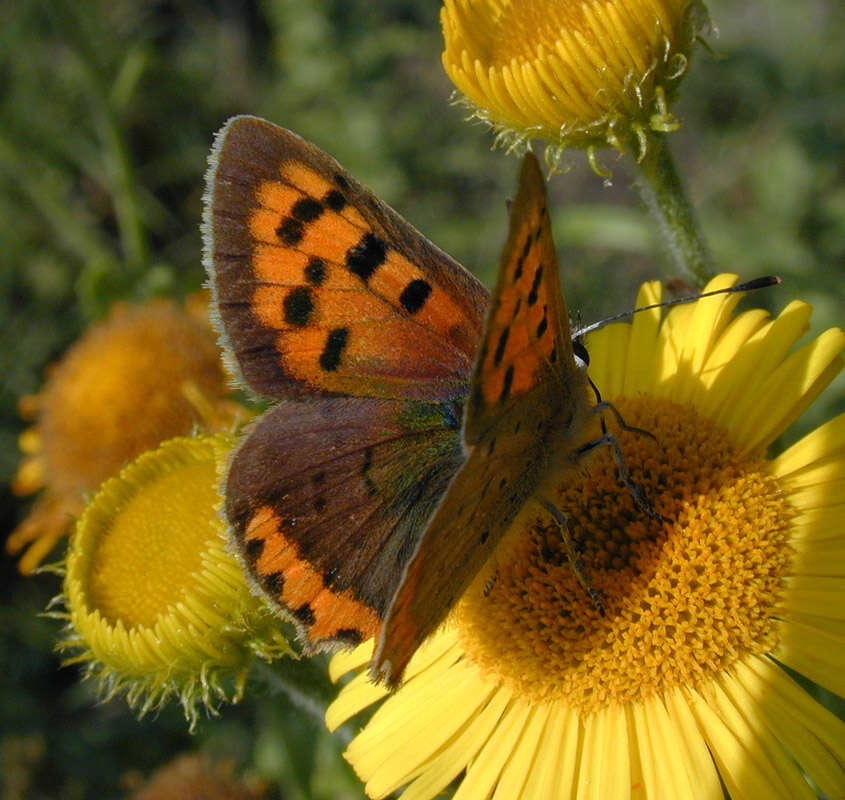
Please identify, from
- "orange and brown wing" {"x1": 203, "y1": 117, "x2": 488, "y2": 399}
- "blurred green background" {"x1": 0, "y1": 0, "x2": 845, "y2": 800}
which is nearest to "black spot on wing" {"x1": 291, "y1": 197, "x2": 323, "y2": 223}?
"orange and brown wing" {"x1": 203, "y1": 117, "x2": 488, "y2": 399}

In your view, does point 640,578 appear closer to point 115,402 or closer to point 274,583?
point 274,583

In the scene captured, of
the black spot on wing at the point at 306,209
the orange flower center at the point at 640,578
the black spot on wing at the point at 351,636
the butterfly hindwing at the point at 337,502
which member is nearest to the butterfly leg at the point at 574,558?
the orange flower center at the point at 640,578

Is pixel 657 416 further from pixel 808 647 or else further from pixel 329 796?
pixel 329 796

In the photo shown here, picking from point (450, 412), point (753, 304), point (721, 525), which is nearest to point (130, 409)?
point (450, 412)

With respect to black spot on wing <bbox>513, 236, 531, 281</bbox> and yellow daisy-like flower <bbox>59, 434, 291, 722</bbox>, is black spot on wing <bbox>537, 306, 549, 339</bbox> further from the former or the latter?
yellow daisy-like flower <bbox>59, 434, 291, 722</bbox>

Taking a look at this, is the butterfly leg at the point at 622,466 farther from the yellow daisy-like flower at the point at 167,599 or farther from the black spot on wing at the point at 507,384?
the yellow daisy-like flower at the point at 167,599

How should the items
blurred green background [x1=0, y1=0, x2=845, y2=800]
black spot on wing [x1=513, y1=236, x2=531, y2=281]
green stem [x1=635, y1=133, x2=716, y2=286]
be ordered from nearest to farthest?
black spot on wing [x1=513, y1=236, x2=531, y2=281] < green stem [x1=635, y1=133, x2=716, y2=286] < blurred green background [x1=0, y1=0, x2=845, y2=800]
